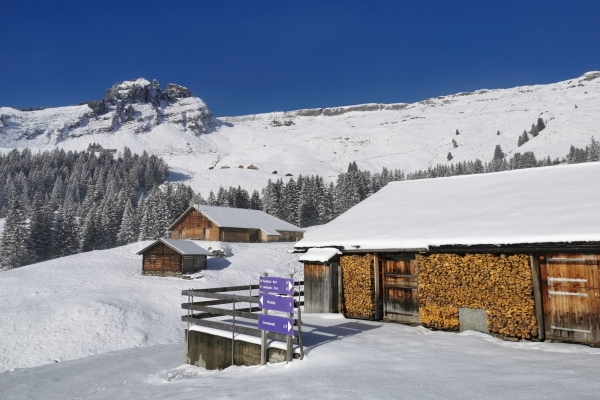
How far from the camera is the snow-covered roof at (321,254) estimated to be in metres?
16.4

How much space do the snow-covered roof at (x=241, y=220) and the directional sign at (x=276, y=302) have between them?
51304mm

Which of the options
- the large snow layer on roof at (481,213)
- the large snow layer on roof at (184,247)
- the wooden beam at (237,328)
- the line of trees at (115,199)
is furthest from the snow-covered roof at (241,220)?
the wooden beam at (237,328)

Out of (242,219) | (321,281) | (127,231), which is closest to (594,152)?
(242,219)

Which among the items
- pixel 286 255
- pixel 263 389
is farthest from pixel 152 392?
pixel 286 255

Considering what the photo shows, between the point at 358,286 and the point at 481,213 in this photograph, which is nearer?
the point at 481,213

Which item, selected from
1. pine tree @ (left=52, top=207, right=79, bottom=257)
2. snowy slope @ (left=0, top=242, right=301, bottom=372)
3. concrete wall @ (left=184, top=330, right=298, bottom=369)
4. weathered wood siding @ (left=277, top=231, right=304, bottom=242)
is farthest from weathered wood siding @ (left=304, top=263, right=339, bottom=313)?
pine tree @ (left=52, top=207, right=79, bottom=257)

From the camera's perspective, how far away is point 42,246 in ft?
223

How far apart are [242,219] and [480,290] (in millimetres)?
55706

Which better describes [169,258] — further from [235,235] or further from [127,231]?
[127,231]

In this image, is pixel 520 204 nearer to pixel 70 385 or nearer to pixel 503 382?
pixel 503 382

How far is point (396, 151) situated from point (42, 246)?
152 metres

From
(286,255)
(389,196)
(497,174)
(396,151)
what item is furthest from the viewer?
(396,151)

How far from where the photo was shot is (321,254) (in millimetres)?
A: 16703

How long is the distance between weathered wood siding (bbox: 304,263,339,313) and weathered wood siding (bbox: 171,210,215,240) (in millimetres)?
46442
